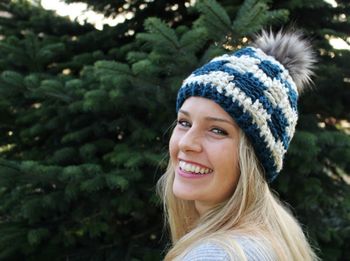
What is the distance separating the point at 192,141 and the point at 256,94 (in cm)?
30

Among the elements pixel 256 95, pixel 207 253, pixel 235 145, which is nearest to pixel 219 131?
pixel 235 145

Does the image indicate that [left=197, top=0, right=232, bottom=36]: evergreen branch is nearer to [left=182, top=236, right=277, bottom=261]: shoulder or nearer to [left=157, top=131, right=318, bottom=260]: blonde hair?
[left=157, top=131, right=318, bottom=260]: blonde hair

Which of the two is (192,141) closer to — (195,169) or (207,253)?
(195,169)

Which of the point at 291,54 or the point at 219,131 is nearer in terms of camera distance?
the point at 219,131

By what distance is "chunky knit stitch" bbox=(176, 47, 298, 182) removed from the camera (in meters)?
1.82

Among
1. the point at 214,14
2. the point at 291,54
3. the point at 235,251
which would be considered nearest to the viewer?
the point at 235,251

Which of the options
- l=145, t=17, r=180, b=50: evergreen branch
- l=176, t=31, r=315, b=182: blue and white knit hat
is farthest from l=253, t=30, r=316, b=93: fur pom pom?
l=145, t=17, r=180, b=50: evergreen branch

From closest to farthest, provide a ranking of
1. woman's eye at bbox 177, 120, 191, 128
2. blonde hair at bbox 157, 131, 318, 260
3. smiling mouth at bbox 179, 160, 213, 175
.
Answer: blonde hair at bbox 157, 131, 318, 260 → smiling mouth at bbox 179, 160, 213, 175 → woman's eye at bbox 177, 120, 191, 128

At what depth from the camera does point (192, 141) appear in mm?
1843

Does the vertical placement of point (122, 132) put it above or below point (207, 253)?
below

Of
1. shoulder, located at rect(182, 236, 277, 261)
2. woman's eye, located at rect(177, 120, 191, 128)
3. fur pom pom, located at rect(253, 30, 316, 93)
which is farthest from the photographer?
fur pom pom, located at rect(253, 30, 316, 93)

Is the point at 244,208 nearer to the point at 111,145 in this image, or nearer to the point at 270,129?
A: the point at 270,129

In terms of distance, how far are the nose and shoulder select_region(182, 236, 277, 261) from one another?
15.5 inches

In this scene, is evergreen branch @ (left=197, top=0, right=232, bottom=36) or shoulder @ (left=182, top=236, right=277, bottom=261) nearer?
shoulder @ (left=182, top=236, right=277, bottom=261)
